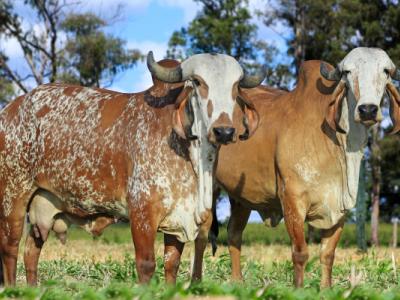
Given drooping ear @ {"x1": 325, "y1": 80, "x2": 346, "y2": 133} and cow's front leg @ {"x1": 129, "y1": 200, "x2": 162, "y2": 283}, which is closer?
cow's front leg @ {"x1": 129, "y1": 200, "x2": 162, "y2": 283}

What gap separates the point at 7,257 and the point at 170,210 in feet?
5.99

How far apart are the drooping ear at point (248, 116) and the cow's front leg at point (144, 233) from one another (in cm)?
90

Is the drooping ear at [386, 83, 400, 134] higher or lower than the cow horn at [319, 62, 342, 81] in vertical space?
lower

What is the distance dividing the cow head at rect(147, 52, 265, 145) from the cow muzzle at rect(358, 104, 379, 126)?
104cm

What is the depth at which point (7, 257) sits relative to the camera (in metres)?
7.72

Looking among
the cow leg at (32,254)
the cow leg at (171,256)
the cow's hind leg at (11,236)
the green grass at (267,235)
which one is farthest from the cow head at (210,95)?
the green grass at (267,235)

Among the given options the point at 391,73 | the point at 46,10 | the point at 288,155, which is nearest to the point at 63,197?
the point at 288,155

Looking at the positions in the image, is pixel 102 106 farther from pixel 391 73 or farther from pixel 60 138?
pixel 391 73

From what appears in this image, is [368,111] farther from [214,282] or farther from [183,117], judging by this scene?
[214,282]

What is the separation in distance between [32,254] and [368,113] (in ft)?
10.3

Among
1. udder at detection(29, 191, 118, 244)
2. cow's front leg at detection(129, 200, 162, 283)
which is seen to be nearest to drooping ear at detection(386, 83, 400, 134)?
cow's front leg at detection(129, 200, 162, 283)

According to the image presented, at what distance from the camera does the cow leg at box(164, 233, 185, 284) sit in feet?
22.7

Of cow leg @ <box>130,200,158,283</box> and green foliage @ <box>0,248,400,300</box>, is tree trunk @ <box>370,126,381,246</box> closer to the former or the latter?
green foliage @ <box>0,248,400,300</box>

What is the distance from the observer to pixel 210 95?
6.52 metres
